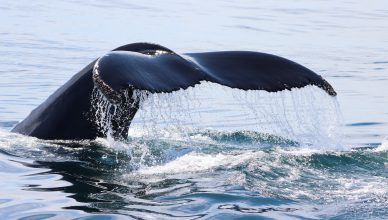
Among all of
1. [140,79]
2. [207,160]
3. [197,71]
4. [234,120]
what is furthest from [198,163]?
[234,120]

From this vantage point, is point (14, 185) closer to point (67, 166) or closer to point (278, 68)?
point (67, 166)

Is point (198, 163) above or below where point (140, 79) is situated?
below

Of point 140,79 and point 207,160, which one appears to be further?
point 207,160

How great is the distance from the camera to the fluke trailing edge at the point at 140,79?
5.64m

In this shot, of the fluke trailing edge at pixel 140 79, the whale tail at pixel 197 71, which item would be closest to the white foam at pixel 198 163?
the fluke trailing edge at pixel 140 79

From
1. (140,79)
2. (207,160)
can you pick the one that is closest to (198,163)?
(207,160)

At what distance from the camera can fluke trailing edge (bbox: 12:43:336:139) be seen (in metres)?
5.64

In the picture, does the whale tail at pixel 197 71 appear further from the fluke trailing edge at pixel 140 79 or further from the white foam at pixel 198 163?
the white foam at pixel 198 163

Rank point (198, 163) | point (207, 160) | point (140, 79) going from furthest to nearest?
point (207, 160) < point (198, 163) < point (140, 79)

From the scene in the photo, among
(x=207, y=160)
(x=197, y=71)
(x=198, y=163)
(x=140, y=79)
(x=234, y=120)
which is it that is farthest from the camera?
(x=234, y=120)

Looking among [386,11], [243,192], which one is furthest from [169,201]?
[386,11]

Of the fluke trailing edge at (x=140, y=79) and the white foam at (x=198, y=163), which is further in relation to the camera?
the white foam at (x=198, y=163)

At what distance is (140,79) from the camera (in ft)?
18.6

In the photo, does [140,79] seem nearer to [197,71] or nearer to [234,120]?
[197,71]
